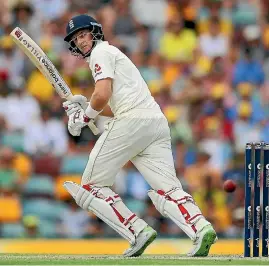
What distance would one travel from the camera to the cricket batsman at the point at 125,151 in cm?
784

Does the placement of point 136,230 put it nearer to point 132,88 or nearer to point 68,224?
point 132,88

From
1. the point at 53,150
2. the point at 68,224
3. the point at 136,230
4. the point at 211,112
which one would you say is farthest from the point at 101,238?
the point at 136,230

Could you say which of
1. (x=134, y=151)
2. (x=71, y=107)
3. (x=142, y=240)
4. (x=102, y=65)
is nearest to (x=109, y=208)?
(x=142, y=240)

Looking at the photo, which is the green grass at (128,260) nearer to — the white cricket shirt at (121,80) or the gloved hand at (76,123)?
the gloved hand at (76,123)

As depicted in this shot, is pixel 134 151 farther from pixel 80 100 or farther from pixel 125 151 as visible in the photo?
pixel 80 100

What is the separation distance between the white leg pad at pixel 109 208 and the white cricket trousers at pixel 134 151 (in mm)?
73

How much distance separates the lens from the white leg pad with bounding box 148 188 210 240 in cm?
775

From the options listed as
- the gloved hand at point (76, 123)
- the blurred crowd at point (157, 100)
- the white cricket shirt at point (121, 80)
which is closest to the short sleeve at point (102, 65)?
the white cricket shirt at point (121, 80)

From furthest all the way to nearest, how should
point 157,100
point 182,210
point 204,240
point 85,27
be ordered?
point 157,100 < point 85,27 < point 182,210 < point 204,240

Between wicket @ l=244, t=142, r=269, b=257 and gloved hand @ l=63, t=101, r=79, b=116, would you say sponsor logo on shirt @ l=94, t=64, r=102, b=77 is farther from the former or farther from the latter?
wicket @ l=244, t=142, r=269, b=257

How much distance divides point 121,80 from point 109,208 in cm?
94

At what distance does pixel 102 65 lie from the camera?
7.72 metres

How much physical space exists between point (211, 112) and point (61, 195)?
229cm

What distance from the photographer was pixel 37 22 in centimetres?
1411
